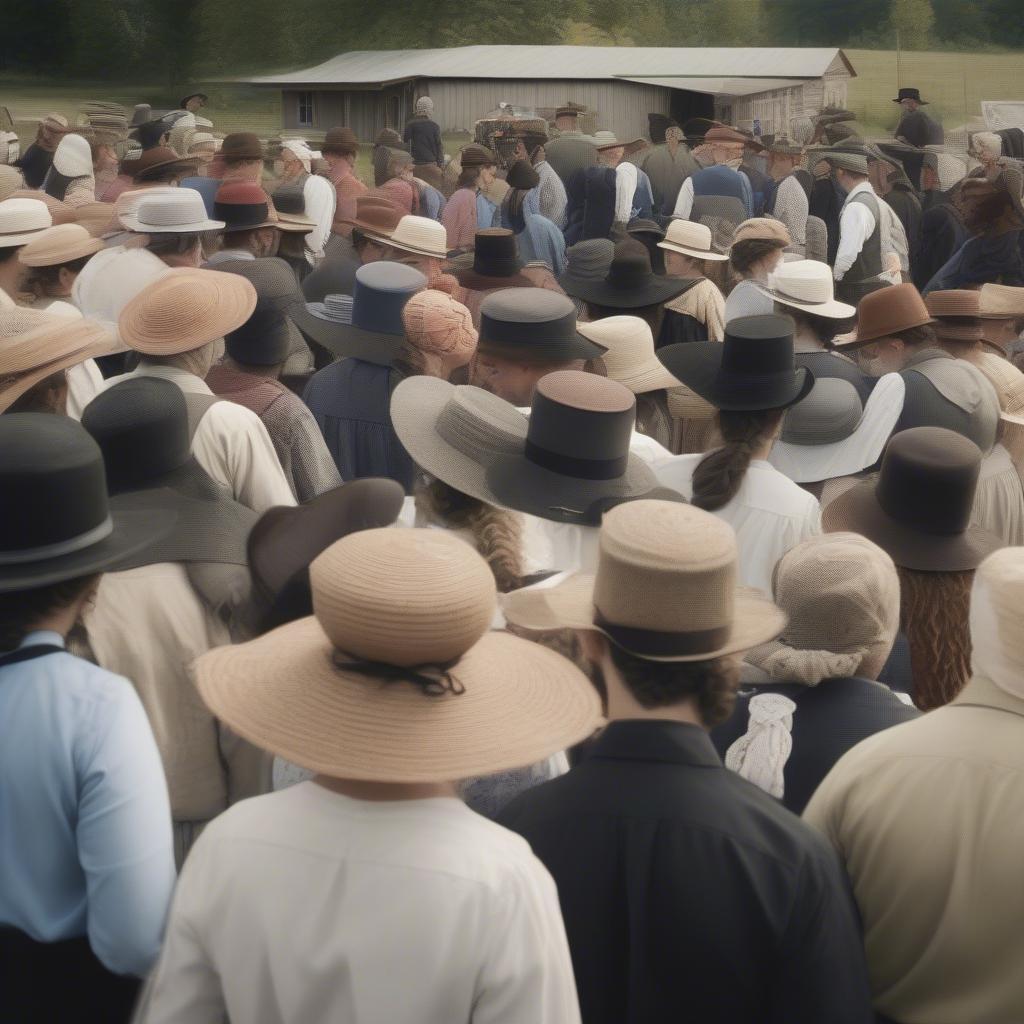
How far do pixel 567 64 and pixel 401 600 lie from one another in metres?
26.1

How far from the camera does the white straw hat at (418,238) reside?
21.6ft

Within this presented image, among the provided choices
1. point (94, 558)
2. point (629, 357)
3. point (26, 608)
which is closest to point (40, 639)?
point (26, 608)

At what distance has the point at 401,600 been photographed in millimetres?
1742

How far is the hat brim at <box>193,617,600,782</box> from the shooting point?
173 cm

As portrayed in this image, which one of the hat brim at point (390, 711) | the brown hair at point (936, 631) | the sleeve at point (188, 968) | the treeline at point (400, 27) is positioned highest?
the treeline at point (400, 27)

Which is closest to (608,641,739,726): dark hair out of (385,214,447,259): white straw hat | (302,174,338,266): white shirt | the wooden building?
(385,214,447,259): white straw hat

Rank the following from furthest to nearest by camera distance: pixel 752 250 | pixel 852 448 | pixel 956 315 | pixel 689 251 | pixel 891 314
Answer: pixel 689 251, pixel 752 250, pixel 891 314, pixel 956 315, pixel 852 448

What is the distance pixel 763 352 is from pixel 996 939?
2.21m

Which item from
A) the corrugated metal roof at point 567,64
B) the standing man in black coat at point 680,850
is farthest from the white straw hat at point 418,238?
the corrugated metal roof at point 567,64

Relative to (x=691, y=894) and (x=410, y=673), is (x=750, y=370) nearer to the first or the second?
(x=691, y=894)

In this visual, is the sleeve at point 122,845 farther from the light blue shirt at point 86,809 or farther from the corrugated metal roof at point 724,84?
the corrugated metal roof at point 724,84

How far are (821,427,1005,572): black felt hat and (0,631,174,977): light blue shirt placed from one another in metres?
1.98

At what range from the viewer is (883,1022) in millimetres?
2217

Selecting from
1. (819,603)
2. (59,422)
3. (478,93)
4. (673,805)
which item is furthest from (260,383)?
(478,93)
